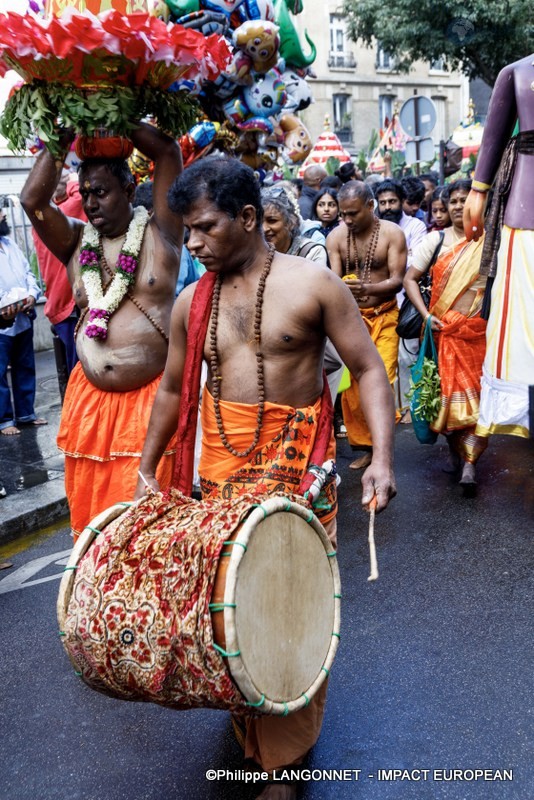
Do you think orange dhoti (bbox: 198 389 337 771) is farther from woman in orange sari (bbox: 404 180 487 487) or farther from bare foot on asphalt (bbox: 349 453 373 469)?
bare foot on asphalt (bbox: 349 453 373 469)

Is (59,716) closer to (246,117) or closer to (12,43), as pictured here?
(12,43)

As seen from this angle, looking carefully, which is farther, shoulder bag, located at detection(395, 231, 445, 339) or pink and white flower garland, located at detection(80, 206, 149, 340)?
shoulder bag, located at detection(395, 231, 445, 339)

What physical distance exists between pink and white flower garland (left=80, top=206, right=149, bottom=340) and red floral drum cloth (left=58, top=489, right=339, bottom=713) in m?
1.48

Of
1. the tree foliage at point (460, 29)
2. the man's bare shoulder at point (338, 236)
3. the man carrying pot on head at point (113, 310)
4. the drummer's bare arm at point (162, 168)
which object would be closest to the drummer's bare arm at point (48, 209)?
the man carrying pot on head at point (113, 310)

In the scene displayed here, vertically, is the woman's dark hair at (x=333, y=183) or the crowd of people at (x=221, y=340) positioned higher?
the woman's dark hair at (x=333, y=183)

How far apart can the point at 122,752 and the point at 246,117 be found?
16.7 ft

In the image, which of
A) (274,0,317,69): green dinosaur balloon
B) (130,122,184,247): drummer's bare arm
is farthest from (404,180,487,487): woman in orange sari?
(130,122,184,247): drummer's bare arm

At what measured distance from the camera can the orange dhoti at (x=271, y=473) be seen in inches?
110

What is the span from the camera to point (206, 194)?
2.80 meters

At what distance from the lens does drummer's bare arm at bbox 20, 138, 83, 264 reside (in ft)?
12.4

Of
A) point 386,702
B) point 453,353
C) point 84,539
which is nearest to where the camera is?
point 84,539

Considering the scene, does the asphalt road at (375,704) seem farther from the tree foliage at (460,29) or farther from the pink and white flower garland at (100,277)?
the tree foliage at (460,29)

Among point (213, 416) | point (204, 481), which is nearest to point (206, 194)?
point (213, 416)

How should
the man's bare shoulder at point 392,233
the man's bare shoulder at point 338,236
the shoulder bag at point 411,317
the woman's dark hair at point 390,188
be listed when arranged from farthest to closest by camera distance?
1. the woman's dark hair at point 390,188
2. the man's bare shoulder at point 338,236
3. the man's bare shoulder at point 392,233
4. the shoulder bag at point 411,317
